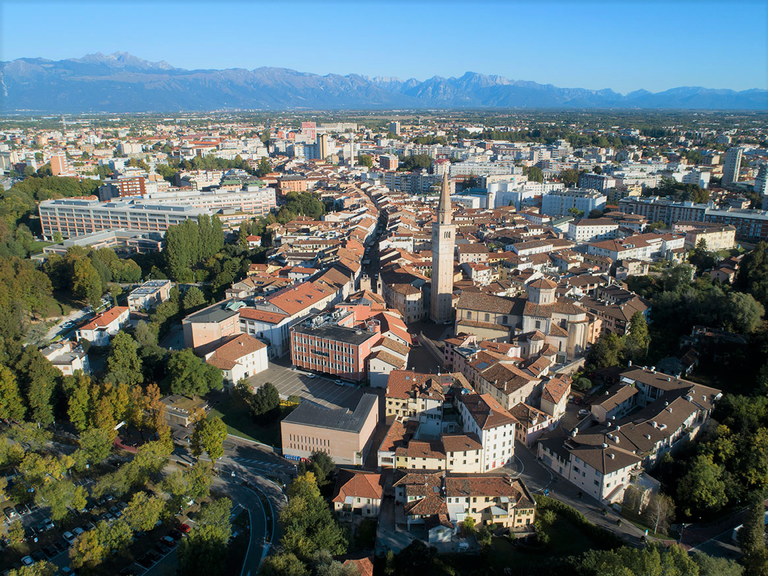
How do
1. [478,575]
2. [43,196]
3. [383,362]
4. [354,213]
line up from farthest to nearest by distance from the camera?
1. [43,196]
2. [354,213]
3. [383,362]
4. [478,575]

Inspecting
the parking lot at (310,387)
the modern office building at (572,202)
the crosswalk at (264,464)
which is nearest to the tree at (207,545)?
the crosswalk at (264,464)

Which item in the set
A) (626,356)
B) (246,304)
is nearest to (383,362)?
(246,304)

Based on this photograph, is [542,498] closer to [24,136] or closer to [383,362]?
[383,362]

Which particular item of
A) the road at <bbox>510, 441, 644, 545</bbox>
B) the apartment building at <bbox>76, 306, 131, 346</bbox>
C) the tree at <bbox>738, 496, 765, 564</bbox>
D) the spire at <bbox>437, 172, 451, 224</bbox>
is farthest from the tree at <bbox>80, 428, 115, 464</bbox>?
the tree at <bbox>738, 496, 765, 564</bbox>

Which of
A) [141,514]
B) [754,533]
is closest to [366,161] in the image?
[141,514]

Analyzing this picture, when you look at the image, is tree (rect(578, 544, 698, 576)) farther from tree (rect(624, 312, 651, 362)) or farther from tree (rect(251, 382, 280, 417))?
tree (rect(624, 312, 651, 362))
